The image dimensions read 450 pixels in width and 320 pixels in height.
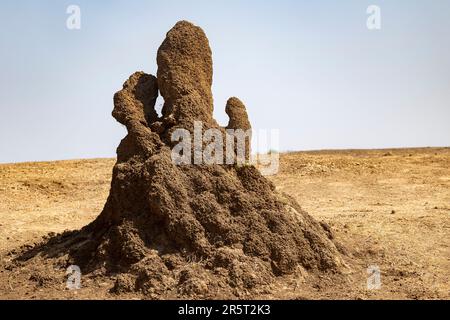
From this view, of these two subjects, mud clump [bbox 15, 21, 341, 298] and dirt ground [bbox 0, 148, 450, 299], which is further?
dirt ground [bbox 0, 148, 450, 299]

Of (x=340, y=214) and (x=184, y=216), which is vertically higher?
(x=184, y=216)

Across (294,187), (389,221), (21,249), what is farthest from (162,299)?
(294,187)

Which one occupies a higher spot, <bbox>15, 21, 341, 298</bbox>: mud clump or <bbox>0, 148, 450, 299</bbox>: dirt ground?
<bbox>15, 21, 341, 298</bbox>: mud clump

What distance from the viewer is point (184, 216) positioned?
22.3 feet

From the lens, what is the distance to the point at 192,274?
627 centimetres

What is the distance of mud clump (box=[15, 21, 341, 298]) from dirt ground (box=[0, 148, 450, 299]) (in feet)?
1.02

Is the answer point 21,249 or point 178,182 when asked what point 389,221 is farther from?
point 21,249

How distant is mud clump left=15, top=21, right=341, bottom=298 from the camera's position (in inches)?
253

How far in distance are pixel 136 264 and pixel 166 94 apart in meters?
2.29

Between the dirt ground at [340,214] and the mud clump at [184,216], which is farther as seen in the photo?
the dirt ground at [340,214]

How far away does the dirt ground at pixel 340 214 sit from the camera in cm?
667

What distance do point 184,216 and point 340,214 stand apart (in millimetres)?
5900

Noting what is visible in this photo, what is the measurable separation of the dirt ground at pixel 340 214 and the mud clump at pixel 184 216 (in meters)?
0.31

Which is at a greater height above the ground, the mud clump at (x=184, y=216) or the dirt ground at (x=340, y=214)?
the mud clump at (x=184, y=216)
